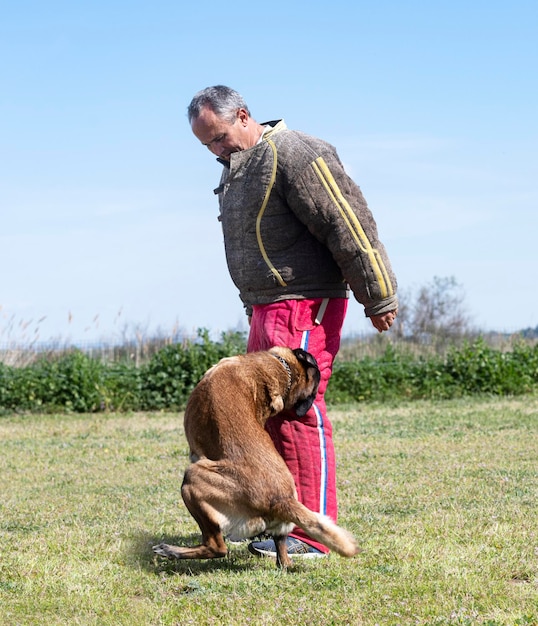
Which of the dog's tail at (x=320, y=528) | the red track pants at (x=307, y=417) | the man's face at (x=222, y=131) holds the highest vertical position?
the man's face at (x=222, y=131)

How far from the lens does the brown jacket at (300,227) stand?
4293 millimetres

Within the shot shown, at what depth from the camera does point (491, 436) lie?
31.7ft

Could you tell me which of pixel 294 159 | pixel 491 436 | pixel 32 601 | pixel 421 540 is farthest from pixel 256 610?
pixel 491 436

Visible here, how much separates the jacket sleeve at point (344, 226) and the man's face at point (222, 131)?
1.40 feet

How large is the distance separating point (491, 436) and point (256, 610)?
657 cm

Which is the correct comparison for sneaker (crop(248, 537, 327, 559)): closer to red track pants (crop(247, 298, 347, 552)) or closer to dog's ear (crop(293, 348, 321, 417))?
red track pants (crop(247, 298, 347, 552))

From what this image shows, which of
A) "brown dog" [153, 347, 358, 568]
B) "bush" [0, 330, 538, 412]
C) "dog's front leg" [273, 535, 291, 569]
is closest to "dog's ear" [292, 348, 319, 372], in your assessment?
"brown dog" [153, 347, 358, 568]

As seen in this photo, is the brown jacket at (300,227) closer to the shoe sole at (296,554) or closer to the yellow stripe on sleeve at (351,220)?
the yellow stripe on sleeve at (351,220)

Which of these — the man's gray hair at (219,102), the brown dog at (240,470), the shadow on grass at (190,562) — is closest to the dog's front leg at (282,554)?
the brown dog at (240,470)

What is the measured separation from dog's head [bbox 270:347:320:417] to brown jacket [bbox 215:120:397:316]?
0.33m

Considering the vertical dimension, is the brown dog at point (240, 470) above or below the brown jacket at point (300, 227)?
below

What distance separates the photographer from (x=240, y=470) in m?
3.90

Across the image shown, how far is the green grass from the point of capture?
3.63 m

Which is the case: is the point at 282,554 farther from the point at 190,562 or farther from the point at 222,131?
the point at 222,131
